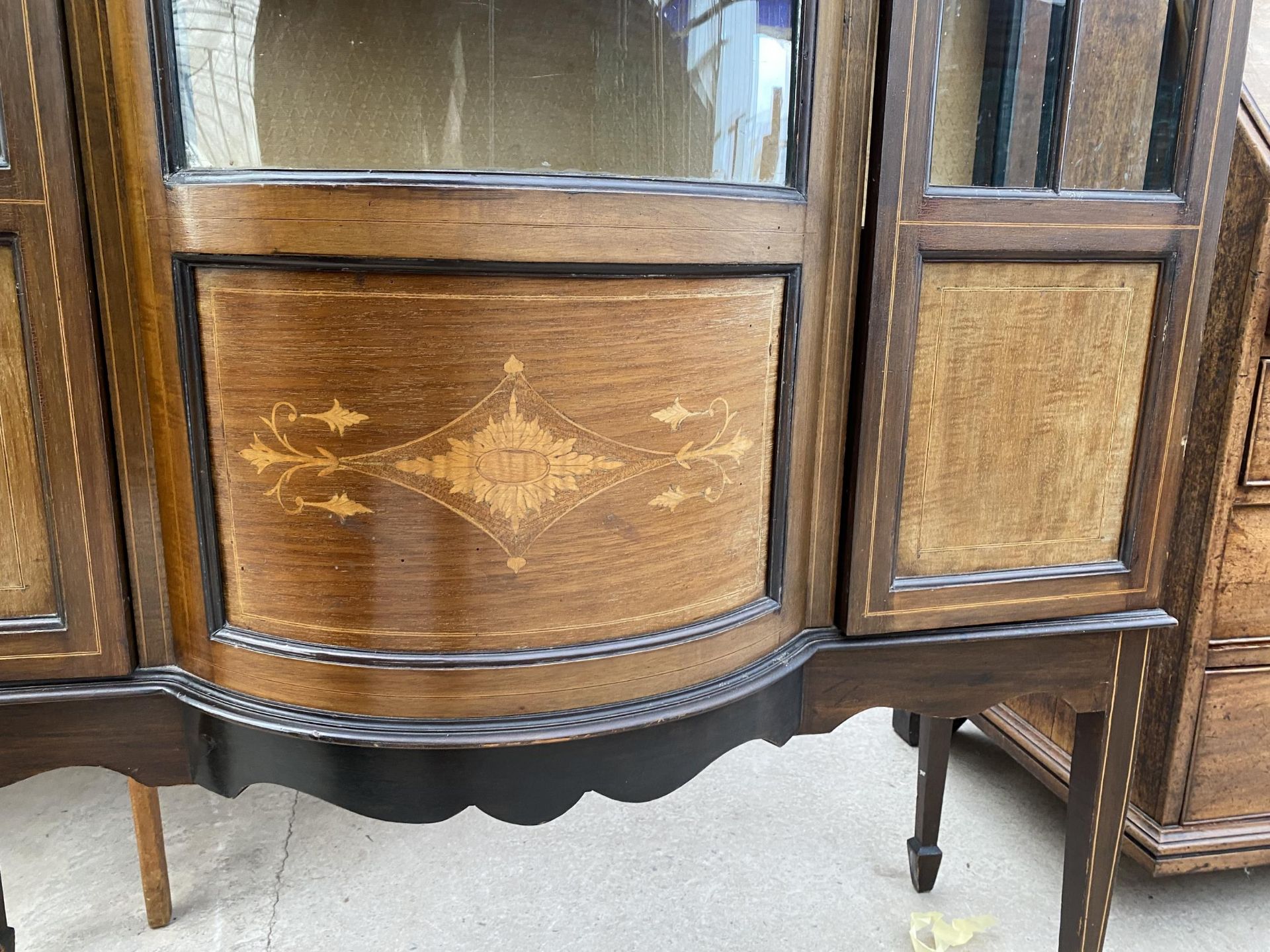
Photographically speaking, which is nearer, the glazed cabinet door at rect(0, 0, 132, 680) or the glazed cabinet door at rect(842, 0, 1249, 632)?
the glazed cabinet door at rect(0, 0, 132, 680)

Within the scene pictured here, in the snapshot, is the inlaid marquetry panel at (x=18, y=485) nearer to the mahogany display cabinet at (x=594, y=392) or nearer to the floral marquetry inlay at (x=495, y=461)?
the mahogany display cabinet at (x=594, y=392)

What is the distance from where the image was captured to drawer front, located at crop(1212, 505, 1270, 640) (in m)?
0.97

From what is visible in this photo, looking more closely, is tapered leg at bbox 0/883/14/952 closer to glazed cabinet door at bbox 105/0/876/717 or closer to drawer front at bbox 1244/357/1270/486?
glazed cabinet door at bbox 105/0/876/717

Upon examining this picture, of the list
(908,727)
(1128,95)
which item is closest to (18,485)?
(1128,95)

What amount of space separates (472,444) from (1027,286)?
41 centimetres

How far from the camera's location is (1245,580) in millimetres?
986

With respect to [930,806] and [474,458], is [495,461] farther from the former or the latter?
[930,806]

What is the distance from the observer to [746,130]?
619 millimetres

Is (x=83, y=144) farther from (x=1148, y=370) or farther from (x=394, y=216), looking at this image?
(x=1148, y=370)

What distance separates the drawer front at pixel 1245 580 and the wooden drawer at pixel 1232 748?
1.9 inches

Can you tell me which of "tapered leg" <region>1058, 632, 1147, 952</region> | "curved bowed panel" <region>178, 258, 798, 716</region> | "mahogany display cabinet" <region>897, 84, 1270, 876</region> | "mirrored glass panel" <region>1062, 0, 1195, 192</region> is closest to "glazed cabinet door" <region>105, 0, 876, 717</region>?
"curved bowed panel" <region>178, 258, 798, 716</region>

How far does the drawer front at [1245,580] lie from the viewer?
0.97 metres

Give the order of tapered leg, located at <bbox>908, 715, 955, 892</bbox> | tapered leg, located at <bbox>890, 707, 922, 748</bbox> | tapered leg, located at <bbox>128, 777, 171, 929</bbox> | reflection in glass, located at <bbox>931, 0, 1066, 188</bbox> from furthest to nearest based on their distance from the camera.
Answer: tapered leg, located at <bbox>890, 707, 922, 748</bbox> → tapered leg, located at <bbox>908, 715, 955, 892</bbox> → tapered leg, located at <bbox>128, 777, 171, 929</bbox> → reflection in glass, located at <bbox>931, 0, 1066, 188</bbox>

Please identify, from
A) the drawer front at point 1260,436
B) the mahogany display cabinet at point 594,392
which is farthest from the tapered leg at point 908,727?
the mahogany display cabinet at point 594,392
